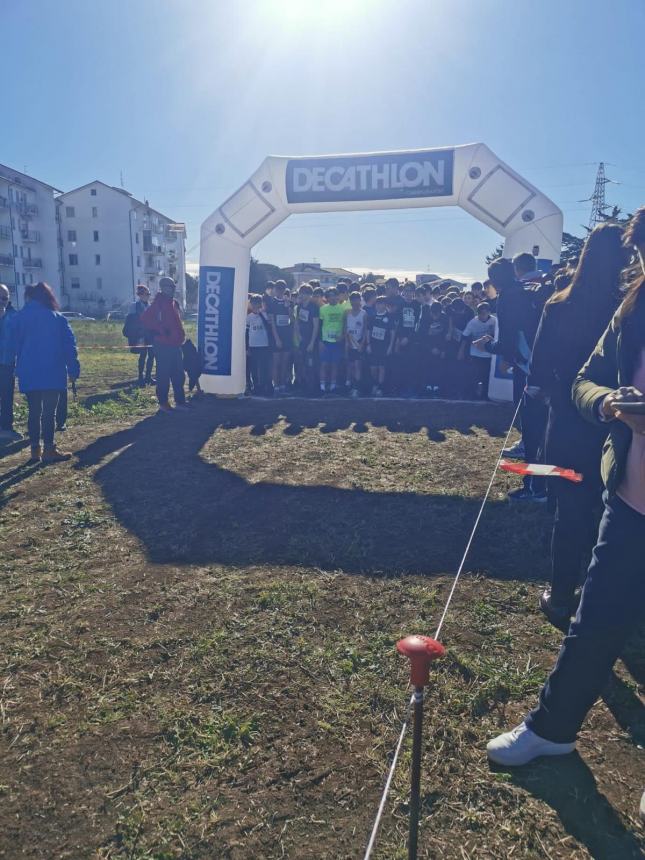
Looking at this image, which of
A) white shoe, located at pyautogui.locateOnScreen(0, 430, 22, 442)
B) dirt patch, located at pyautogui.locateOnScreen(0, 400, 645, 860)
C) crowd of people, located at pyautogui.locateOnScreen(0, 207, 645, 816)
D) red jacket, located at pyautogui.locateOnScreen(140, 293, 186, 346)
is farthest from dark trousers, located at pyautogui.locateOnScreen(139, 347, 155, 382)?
dirt patch, located at pyautogui.locateOnScreen(0, 400, 645, 860)

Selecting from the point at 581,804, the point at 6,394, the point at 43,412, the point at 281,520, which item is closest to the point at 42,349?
the point at 43,412

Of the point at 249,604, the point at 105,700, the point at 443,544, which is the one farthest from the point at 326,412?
the point at 105,700

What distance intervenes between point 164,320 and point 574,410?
282 inches

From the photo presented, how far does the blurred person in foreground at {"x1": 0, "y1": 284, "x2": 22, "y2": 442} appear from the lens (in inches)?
308

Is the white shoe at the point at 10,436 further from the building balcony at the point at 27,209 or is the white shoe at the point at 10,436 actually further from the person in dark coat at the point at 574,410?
the building balcony at the point at 27,209

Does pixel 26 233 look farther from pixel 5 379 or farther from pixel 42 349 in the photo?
pixel 42 349

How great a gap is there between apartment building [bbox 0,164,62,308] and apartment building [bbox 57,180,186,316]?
194 inches

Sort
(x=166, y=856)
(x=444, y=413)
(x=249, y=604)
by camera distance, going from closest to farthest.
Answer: (x=166, y=856) < (x=249, y=604) < (x=444, y=413)

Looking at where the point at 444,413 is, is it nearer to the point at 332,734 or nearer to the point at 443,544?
the point at 443,544

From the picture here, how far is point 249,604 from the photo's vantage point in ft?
12.2

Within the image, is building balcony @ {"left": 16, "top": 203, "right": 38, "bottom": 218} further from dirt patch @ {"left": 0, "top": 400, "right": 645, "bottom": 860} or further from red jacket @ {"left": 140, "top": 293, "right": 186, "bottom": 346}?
dirt patch @ {"left": 0, "top": 400, "right": 645, "bottom": 860}

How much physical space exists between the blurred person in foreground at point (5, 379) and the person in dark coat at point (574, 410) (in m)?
6.78

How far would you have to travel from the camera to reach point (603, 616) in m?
2.17

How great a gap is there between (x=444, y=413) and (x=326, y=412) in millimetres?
1993
